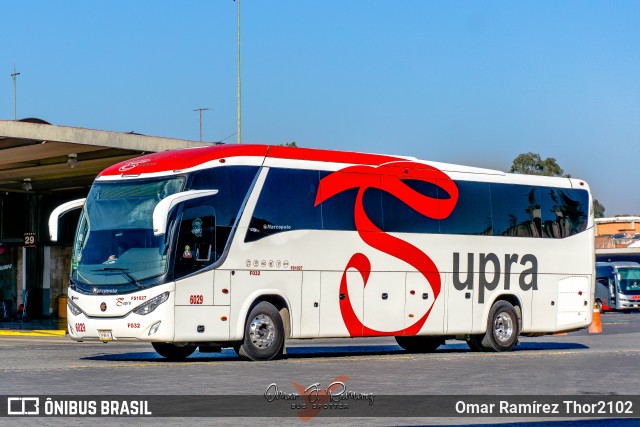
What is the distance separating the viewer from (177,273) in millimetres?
18797

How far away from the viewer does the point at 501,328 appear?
79.3ft

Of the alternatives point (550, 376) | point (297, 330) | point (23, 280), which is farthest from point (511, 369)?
point (23, 280)

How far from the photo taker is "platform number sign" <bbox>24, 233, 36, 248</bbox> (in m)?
42.9

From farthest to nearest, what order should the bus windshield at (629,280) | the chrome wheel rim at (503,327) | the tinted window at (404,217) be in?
the bus windshield at (629,280)
the chrome wheel rim at (503,327)
the tinted window at (404,217)

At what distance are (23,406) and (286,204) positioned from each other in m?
9.01

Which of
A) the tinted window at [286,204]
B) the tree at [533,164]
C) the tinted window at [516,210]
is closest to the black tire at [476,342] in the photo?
the tinted window at [516,210]

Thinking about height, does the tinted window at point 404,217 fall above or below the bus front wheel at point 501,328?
above

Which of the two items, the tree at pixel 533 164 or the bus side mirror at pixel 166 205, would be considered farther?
the tree at pixel 533 164

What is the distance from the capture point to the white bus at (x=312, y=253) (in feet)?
62.1

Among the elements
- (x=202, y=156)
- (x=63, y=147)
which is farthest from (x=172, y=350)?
(x=63, y=147)

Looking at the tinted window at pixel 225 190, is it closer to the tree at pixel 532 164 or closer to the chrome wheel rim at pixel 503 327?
the chrome wheel rim at pixel 503 327

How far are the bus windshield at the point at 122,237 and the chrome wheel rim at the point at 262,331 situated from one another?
198 centimetres

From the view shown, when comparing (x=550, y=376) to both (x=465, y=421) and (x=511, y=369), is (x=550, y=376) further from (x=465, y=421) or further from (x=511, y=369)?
(x=465, y=421)

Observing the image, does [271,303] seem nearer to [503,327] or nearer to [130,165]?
[130,165]
